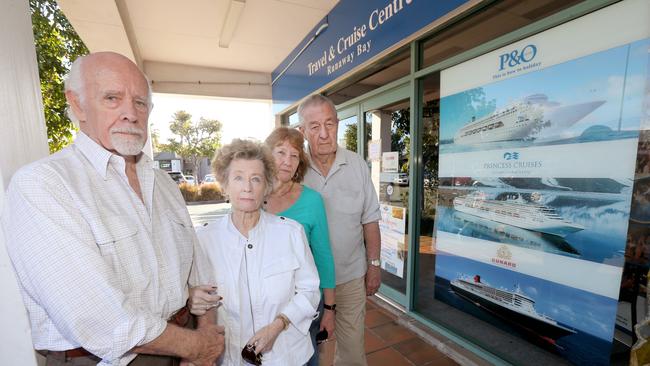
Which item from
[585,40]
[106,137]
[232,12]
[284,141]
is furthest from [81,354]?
[232,12]

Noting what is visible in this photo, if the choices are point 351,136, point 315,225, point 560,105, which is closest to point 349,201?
point 315,225

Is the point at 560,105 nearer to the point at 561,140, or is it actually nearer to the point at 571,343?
the point at 561,140

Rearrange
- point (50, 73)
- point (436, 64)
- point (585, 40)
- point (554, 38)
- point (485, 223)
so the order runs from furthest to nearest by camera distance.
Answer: point (50, 73) → point (436, 64) → point (485, 223) → point (554, 38) → point (585, 40)

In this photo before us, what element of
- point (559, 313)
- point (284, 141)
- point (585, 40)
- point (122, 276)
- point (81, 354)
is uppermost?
point (585, 40)

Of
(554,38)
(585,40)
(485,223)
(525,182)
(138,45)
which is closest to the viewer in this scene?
(585,40)

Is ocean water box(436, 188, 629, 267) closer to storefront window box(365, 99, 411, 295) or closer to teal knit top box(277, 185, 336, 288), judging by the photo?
storefront window box(365, 99, 411, 295)

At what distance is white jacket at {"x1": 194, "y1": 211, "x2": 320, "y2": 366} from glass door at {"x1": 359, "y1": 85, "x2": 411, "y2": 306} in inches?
67.7

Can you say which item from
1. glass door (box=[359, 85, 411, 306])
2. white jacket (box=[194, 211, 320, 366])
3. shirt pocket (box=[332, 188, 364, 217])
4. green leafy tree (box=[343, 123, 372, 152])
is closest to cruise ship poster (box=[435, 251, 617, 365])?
glass door (box=[359, 85, 411, 306])

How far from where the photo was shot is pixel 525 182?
182 centimetres

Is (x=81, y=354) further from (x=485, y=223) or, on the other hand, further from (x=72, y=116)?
(x=485, y=223)

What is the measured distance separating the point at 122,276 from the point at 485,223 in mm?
2143

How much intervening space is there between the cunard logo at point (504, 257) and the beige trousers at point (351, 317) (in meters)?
0.99

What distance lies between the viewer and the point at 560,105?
1.65m

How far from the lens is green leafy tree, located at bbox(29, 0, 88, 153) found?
3.43 metres
